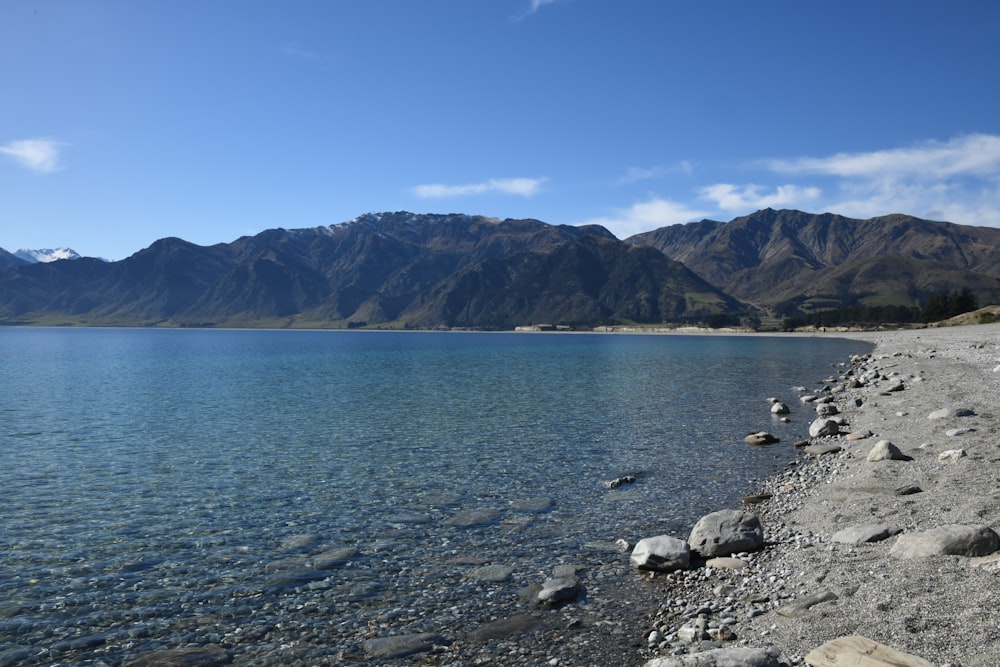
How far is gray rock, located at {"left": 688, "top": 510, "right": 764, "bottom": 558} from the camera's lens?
18.2 meters

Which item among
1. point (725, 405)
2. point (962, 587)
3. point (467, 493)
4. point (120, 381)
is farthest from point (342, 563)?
point (120, 381)

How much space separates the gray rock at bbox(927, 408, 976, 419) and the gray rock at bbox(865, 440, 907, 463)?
33.9 ft

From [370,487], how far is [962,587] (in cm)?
2189

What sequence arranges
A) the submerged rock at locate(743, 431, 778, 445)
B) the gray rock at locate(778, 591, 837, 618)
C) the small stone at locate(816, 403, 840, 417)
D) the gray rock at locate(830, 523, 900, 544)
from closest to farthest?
the gray rock at locate(778, 591, 837, 618)
the gray rock at locate(830, 523, 900, 544)
the submerged rock at locate(743, 431, 778, 445)
the small stone at locate(816, 403, 840, 417)

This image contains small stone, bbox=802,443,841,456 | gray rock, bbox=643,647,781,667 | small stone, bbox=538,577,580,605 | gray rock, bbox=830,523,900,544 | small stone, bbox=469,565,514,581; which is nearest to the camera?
gray rock, bbox=643,647,781,667

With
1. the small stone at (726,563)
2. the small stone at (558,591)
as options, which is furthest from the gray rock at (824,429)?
the small stone at (558,591)

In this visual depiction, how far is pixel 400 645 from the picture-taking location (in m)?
13.8

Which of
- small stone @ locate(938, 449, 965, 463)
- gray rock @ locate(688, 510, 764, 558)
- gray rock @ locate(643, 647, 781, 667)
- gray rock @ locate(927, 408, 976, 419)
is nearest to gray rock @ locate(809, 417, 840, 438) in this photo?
gray rock @ locate(927, 408, 976, 419)

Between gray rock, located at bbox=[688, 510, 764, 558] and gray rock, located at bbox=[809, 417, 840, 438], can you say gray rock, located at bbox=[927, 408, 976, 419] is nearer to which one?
gray rock, located at bbox=[809, 417, 840, 438]

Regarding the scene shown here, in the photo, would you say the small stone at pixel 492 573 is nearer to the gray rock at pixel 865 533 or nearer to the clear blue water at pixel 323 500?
the clear blue water at pixel 323 500

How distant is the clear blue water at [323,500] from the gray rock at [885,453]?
4674 mm

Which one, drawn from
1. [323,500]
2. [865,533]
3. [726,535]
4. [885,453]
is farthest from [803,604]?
[323,500]

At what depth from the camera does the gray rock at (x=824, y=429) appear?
36.8 meters

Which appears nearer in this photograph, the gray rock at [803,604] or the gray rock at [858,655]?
the gray rock at [858,655]
